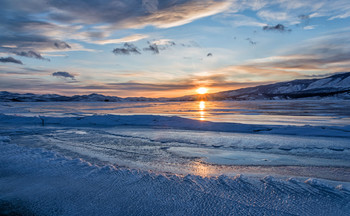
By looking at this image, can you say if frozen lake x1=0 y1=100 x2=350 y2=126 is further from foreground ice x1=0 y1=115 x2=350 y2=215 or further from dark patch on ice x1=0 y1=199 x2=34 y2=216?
dark patch on ice x1=0 y1=199 x2=34 y2=216

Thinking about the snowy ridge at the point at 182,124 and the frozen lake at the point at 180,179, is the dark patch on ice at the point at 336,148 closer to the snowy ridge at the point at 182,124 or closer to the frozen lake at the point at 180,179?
the frozen lake at the point at 180,179

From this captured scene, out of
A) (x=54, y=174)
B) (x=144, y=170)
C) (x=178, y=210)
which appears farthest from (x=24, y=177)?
(x=178, y=210)

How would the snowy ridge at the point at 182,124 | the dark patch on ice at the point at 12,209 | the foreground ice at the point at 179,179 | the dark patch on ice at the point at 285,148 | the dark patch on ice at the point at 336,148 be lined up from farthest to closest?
the snowy ridge at the point at 182,124, the dark patch on ice at the point at 285,148, the dark patch on ice at the point at 336,148, the foreground ice at the point at 179,179, the dark patch on ice at the point at 12,209

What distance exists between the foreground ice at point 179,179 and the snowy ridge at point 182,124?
7.19ft

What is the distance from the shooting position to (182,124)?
44.8 ft

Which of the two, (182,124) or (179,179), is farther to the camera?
(182,124)

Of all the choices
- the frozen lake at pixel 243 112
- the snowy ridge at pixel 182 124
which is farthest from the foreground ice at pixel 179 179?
the frozen lake at pixel 243 112

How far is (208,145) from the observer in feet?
25.8

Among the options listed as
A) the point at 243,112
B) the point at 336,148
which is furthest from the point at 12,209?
the point at 243,112

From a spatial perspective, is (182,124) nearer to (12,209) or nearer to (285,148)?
(285,148)

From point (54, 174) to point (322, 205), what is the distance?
195 inches

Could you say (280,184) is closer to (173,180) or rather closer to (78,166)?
(173,180)

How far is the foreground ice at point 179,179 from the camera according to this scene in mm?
3209

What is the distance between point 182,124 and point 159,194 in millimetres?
10046
